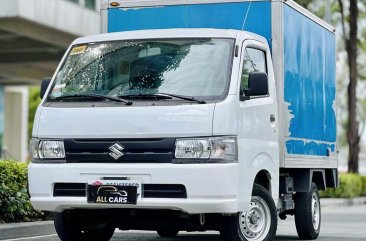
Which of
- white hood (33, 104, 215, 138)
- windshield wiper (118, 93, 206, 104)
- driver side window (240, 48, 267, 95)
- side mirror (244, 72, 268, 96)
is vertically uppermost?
driver side window (240, 48, 267, 95)

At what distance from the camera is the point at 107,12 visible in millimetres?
10508

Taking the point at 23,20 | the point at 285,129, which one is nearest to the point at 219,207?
the point at 285,129

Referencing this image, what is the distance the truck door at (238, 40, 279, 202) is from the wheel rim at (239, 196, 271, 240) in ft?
1.09

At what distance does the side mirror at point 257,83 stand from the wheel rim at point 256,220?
1.10 metres

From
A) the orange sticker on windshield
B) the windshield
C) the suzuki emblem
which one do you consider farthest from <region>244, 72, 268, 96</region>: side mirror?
the orange sticker on windshield

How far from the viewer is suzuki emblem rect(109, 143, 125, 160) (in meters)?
8.24

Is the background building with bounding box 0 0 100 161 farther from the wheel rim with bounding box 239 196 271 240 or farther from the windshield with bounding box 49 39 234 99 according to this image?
the wheel rim with bounding box 239 196 271 240

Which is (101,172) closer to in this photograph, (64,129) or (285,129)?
(64,129)

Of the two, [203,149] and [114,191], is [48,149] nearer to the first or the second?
[114,191]

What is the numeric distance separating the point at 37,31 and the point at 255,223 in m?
23.2

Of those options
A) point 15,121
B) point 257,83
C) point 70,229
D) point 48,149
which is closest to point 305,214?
point 257,83

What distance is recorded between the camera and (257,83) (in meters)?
8.49

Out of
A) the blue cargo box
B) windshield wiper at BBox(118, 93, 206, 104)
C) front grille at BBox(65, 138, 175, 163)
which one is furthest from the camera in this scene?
the blue cargo box

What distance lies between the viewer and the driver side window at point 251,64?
8703 mm
